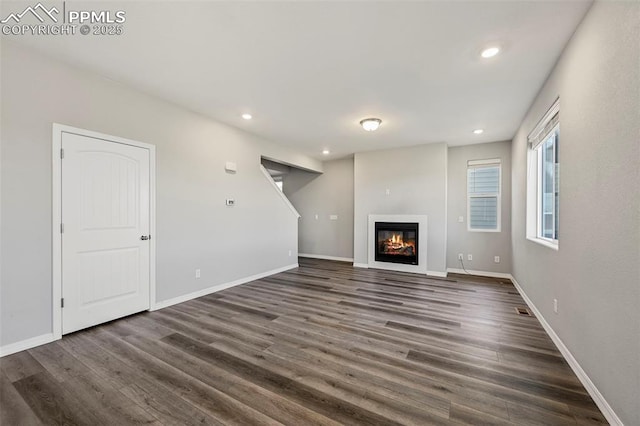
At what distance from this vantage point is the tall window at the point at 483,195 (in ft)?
17.4

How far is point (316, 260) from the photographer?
712cm

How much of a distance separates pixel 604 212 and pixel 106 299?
14.9 feet

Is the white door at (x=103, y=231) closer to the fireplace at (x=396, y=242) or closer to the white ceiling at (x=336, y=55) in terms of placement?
the white ceiling at (x=336, y=55)

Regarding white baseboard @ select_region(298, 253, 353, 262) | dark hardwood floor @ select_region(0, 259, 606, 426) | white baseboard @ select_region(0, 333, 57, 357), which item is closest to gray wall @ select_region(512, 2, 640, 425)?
dark hardwood floor @ select_region(0, 259, 606, 426)

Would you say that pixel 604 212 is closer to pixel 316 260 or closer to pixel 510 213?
pixel 510 213

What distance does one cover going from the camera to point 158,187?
3396mm

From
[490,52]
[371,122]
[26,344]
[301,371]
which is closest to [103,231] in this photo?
[26,344]

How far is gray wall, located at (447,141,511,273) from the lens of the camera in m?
5.19

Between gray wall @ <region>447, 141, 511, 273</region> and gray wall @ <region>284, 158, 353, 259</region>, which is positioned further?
gray wall @ <region>284, 158, 353, 259</region>

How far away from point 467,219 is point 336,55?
4.62m

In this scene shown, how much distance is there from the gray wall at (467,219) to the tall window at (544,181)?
5.58 feet

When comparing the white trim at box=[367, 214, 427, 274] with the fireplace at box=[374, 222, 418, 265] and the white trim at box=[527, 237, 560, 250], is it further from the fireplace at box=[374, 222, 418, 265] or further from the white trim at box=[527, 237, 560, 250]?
the white trim at box=[527, 237, 560, 250]

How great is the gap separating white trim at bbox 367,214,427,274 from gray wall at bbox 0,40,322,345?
1774 millimetres

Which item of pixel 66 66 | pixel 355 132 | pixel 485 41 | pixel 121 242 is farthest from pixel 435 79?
pixel 121 242
